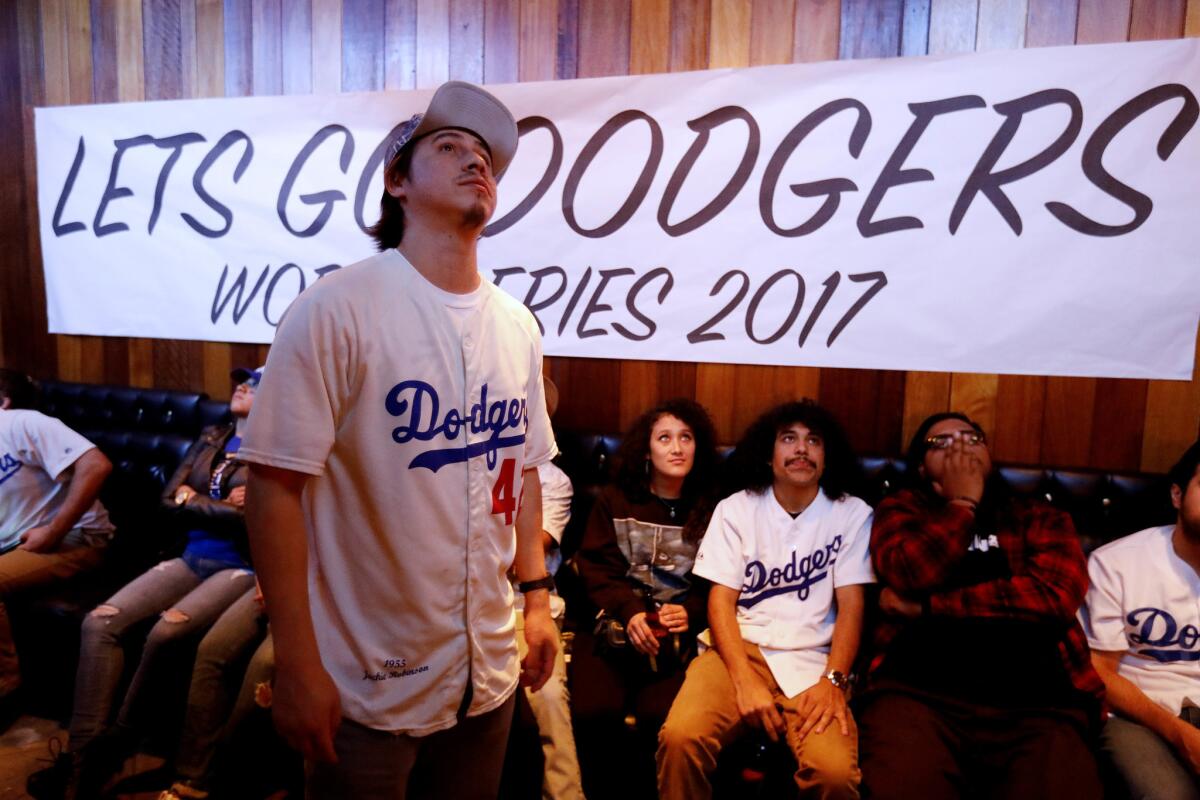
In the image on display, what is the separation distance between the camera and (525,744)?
1725mm

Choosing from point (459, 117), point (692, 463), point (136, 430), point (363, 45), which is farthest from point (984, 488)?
point (136, 430)

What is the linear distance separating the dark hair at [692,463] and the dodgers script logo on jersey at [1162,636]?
1060mm

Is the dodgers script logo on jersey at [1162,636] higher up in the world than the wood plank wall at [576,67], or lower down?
lower down

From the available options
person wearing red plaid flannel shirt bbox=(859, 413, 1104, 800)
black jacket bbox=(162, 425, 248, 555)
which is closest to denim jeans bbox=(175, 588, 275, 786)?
black jacket bbox=(162, 425, 248, 555)

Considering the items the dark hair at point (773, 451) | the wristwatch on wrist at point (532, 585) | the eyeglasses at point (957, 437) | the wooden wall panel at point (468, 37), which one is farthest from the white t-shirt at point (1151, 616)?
the wooden wall panel at point (468, 37)

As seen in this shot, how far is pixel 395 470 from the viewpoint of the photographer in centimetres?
88

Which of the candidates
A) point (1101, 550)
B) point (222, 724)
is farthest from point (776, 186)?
point (222, 724)

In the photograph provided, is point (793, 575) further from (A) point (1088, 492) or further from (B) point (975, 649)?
(A) point (1088, 492)

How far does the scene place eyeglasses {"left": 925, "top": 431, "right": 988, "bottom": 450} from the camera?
1.84 meters

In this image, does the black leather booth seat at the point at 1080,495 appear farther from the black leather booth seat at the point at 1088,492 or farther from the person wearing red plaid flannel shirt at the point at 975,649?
the person wearing red plaid flannel shirt at the point at 975,649

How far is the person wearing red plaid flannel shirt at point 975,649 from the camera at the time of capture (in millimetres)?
1453

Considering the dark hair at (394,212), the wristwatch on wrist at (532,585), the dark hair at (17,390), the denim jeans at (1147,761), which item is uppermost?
the dark hair at (394,212)

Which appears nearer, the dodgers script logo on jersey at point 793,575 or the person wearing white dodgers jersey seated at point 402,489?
the person wearing white dodgers jersey seated at point 402,489

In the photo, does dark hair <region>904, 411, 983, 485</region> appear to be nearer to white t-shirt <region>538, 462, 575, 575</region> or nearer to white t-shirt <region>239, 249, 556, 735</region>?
white t-shirt <region>538, 462, 575, 575</region>
